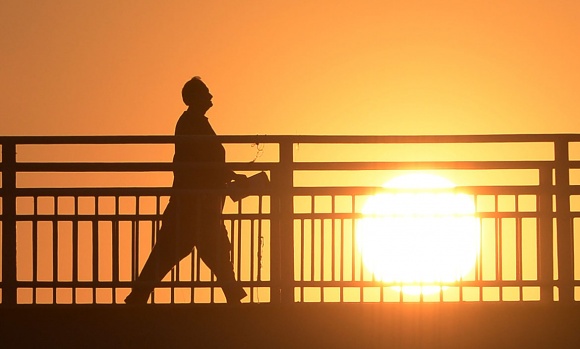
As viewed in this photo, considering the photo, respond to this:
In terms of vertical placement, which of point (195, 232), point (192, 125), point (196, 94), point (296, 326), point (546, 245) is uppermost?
point (196, 94)

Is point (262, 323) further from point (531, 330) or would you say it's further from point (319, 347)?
point (531, 330)

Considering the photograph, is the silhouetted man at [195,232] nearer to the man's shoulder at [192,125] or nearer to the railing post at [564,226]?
the man's shoulder at [192,125]

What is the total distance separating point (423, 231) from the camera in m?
12.7

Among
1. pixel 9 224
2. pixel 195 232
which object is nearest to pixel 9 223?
pixel 9 224

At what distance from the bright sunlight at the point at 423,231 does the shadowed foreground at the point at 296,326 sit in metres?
0.26

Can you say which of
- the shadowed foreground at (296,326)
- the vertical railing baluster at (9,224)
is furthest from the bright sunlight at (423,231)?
the vertical railing baluster at (9,224)

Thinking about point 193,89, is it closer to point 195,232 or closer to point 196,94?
point 196,94

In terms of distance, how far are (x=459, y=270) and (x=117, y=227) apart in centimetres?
278

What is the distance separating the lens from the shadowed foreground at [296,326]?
12.3 metres

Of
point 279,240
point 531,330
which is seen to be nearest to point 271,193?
point 279,240

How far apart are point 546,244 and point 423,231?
102cm

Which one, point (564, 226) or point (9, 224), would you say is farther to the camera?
point (564, 226)

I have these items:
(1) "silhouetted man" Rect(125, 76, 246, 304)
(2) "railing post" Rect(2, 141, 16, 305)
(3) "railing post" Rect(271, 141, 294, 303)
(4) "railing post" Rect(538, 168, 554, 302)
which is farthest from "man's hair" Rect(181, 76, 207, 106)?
(4) "railing post" Rect(538, 168, 554, 302)

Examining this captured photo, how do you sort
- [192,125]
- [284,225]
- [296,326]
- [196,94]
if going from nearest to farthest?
1. [296,326]
2. [284,225]
3. [192,125]
4. [196,94]
